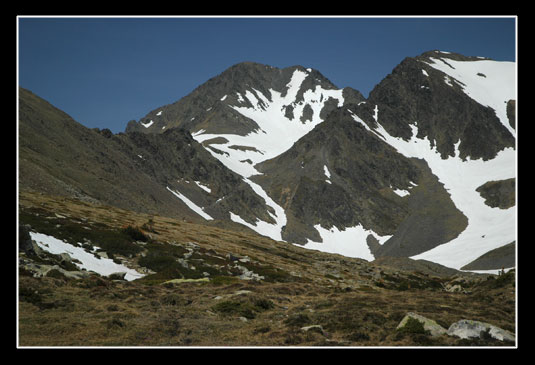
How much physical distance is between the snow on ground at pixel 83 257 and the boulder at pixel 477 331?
25.9m

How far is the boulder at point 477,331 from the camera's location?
19688 millimetres

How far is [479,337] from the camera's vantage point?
19422 mm

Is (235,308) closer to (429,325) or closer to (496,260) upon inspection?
(429,325)

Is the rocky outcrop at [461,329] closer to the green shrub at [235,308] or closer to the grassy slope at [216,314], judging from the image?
the grassy slope at [216,314]

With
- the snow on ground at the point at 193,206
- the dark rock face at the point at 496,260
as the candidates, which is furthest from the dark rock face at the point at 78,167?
the dark rock face at the point at 496,260

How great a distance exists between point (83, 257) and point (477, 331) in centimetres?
3111

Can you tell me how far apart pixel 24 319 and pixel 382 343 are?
16388 millimetres

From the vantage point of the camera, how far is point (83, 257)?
3750cm

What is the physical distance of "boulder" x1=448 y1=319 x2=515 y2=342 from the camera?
64.6ft

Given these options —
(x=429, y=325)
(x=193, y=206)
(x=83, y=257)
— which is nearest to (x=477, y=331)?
(x=429, y=325)

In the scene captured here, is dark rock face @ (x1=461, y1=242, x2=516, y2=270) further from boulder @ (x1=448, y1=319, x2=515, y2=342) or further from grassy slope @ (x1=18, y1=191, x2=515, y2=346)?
boulder @ (x1=448, y1=319, x2=515, y2=342)

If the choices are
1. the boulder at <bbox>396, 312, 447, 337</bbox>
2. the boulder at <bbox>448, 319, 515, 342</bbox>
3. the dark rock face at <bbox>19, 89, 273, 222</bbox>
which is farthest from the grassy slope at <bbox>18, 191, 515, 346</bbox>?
the dark rock face at <bbox>19, 89, 273, 222</bbox>

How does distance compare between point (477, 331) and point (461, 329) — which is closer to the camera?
point (477, 331)

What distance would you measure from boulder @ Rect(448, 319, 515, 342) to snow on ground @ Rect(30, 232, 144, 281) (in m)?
25.9
